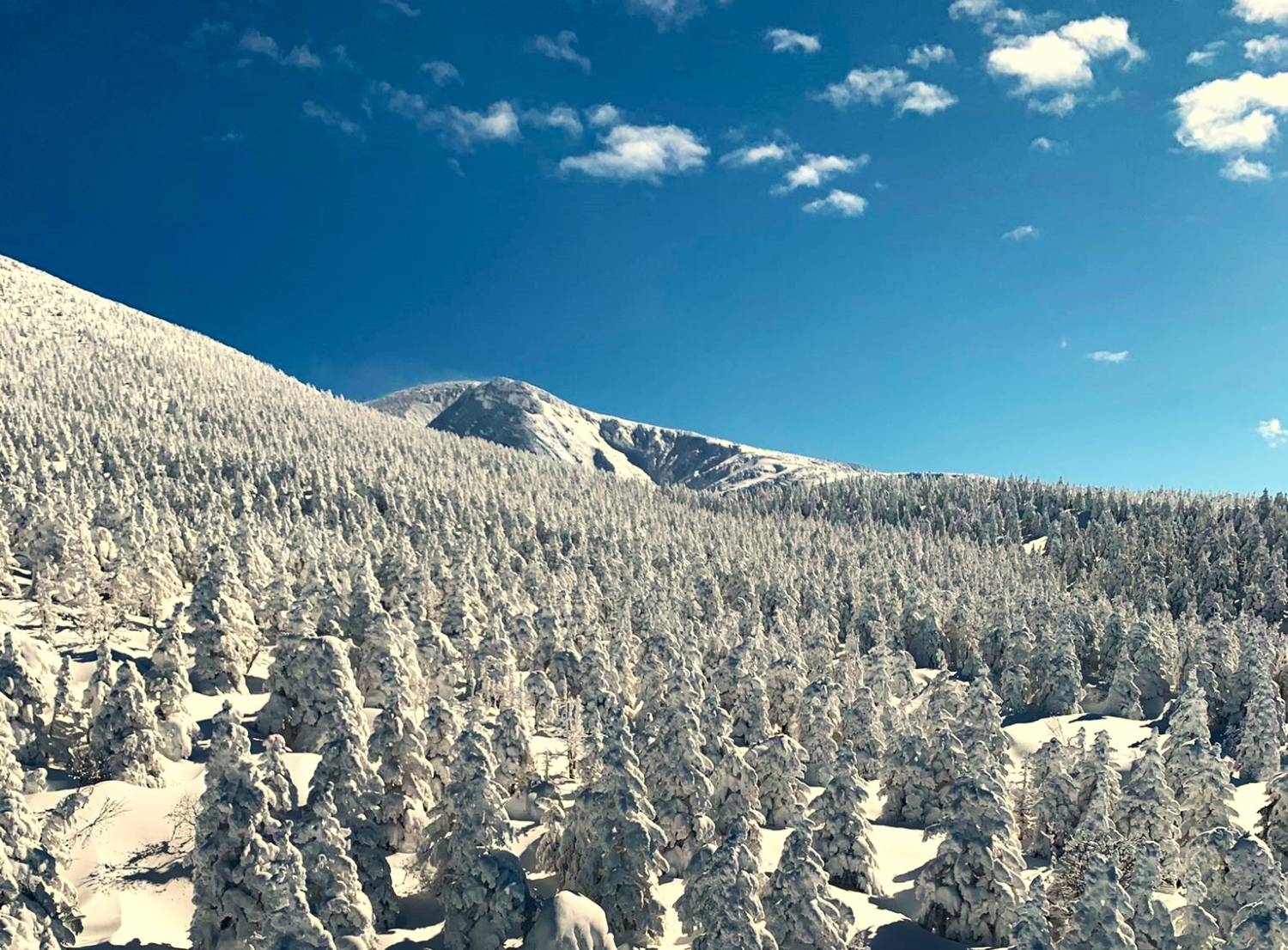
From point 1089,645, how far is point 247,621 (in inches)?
4171

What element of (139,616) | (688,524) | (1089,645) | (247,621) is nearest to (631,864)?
(247,621)

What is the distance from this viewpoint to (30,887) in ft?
89.4

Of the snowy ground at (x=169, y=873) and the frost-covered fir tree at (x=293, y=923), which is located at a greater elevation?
the frost-covered fir tree at (x=293, y=923)

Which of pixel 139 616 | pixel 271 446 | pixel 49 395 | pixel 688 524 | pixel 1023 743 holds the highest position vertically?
pixel 49 395

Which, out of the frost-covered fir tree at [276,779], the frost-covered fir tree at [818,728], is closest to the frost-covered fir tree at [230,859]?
the frost-covered fir tree at [276,779]

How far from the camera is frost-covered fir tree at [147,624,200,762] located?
4706cm

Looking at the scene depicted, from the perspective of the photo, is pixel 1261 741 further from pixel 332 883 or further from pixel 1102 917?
pixel 332 883

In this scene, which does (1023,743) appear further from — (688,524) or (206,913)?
(688,524)

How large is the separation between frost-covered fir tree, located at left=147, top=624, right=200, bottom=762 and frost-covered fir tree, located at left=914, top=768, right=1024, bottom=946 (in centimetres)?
4252

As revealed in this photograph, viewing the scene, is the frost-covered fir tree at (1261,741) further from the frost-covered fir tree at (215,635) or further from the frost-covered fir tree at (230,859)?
the frost-covered fir tree at (215,635)

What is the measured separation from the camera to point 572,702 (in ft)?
220

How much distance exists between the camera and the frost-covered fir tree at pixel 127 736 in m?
42.7

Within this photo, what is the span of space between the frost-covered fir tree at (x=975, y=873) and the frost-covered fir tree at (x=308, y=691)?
104 ft

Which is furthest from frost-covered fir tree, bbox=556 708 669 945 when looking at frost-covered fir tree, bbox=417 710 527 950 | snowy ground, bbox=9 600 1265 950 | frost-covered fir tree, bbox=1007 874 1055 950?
frost-covered fir tree, bbox=1007 874 1055 950
